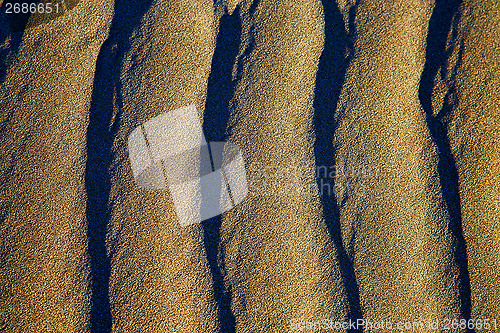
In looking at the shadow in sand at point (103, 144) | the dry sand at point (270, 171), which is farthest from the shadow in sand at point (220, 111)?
the shadow in sand at point (103, 144)

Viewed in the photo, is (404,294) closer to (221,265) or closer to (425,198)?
(425,198)

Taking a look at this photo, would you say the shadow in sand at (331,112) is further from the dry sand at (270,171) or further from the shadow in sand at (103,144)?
the shadow in sand at (103,144)

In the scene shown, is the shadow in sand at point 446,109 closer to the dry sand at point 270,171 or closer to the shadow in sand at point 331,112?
the dry sand at point 270,171

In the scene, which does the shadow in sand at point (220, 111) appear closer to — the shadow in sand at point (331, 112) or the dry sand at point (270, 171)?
the dry sand at point (270, 171)

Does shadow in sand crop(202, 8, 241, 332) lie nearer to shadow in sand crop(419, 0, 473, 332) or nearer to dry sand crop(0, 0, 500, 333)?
dry sand crop(0, 0, 500, 333)

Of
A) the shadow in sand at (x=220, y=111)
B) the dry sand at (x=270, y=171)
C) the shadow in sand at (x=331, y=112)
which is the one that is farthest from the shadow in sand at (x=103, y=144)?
the shadow in sand at (x=331, y=112)

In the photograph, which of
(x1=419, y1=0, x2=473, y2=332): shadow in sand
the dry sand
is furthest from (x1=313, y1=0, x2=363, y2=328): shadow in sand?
(x1=419, y1=0, x2=473, y2=332): shadow in sand
